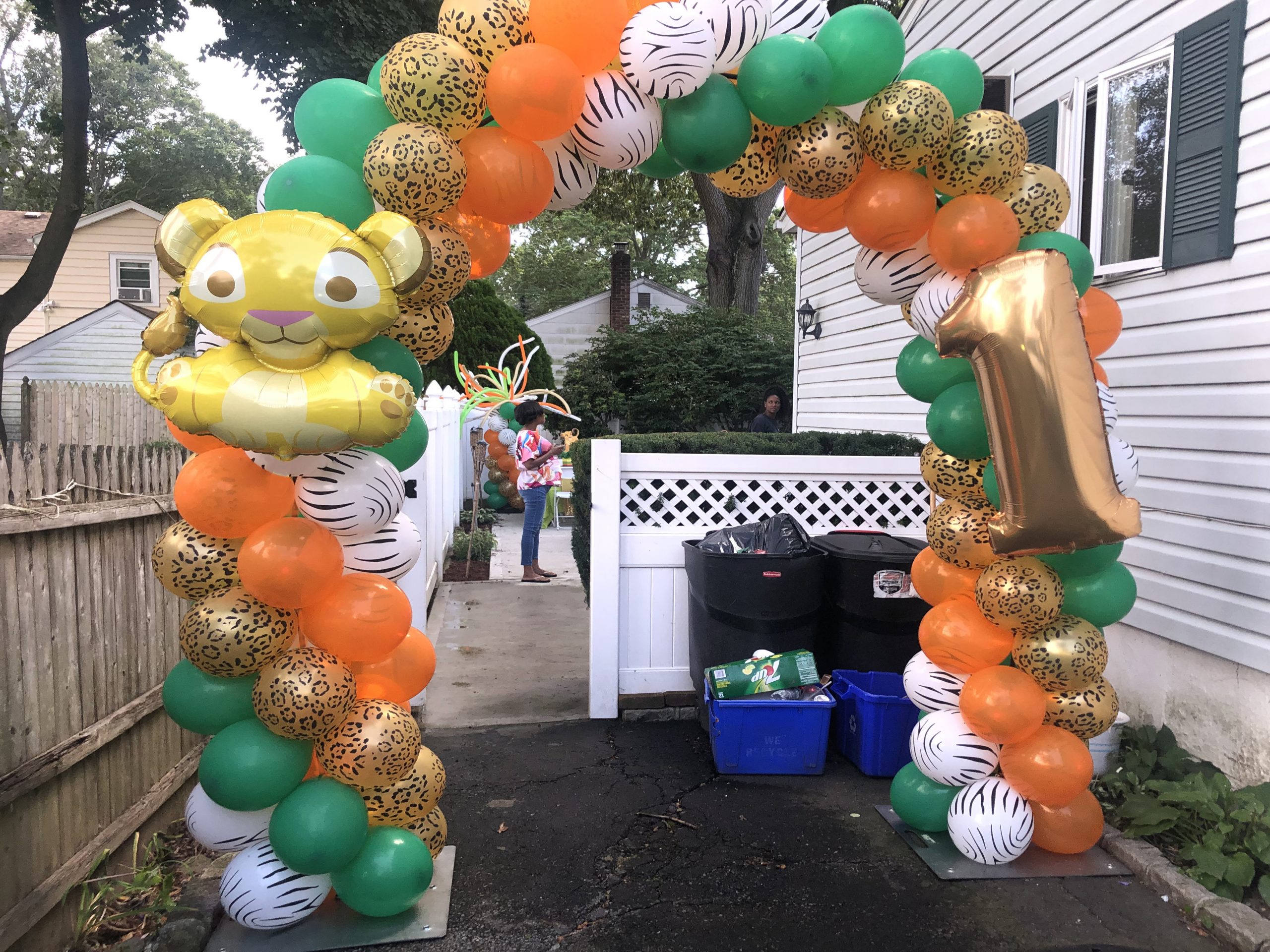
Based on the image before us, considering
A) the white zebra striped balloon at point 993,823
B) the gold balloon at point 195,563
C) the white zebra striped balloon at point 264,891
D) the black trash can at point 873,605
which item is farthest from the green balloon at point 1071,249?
the white zebra striped balloon at point 264,891

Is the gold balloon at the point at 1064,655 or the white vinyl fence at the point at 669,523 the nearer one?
the gold balloon at the point at 1064,655

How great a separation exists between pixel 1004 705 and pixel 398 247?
2597 mm

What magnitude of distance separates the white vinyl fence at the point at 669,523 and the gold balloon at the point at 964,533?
157cm

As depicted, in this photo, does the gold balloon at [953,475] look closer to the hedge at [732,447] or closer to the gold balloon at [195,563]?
the hedge at [732,447]

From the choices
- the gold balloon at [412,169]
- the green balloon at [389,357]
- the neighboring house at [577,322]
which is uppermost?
the neighboring house at [577,322]

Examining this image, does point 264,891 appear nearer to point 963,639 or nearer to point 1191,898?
point 963,639

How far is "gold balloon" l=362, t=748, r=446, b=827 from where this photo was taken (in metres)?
2.76

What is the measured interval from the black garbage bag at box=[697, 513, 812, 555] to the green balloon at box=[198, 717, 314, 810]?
2320 millimetres

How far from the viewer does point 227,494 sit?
2.48 metres

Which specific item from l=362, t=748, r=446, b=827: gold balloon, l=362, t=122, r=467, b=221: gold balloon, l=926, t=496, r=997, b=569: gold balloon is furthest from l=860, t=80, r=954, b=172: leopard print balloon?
l=362, t=748, r=446, b=827: gold balloon

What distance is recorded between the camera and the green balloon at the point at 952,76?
308cm

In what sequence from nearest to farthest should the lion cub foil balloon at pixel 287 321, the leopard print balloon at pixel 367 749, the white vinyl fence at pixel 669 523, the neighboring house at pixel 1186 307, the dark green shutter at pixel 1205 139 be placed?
the lion cub foil balloon at pixel 287 321 < the leopard print balloon at pixel 367 749 < the neighboring house at pixel 1186 307 < the dark green shutter at pixel 1205 139 < the white vinyl fence at pixel 669 523

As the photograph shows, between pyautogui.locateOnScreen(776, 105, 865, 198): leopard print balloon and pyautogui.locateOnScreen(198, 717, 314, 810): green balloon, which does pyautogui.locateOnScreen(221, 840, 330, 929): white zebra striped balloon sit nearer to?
pyautogui.locateOnScreen(198, 717, 314, 810): green balloon

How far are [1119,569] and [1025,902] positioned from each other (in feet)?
4.20
